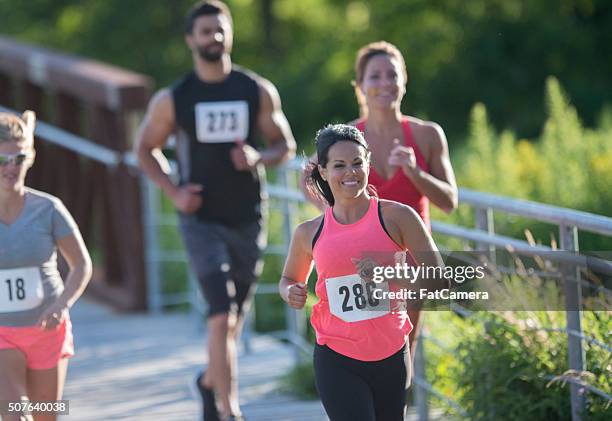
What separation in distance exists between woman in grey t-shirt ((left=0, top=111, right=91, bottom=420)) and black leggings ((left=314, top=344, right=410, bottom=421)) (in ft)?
3.31

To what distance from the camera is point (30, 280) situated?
4.66 metres

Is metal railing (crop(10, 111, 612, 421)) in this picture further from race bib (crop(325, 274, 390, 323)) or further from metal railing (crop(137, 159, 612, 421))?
race bib (crop(325, 274, 390, 323))

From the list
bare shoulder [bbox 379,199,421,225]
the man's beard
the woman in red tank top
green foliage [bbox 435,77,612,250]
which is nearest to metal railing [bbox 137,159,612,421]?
the woman in red tank top

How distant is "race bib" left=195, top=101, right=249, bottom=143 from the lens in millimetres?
6242

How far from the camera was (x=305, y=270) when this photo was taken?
4.26 m

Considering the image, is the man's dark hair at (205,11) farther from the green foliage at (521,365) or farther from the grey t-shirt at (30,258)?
the green foliage at (521,365)

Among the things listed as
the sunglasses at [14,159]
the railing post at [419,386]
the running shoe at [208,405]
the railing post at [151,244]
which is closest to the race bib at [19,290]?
the sunglasses at [14,159]

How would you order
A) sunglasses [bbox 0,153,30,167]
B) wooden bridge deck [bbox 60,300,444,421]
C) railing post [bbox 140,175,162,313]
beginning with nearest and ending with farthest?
1. sunglasses [bbox 0,153,30,167]
2. wooden bridge deck [bbox 60,300,444,421]
3. railing post [bbox 140,175,162,313]

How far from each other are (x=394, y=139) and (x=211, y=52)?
4.79ft

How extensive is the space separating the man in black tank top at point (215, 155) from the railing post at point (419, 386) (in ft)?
2.71

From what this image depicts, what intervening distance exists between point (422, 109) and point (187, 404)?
10.1 m

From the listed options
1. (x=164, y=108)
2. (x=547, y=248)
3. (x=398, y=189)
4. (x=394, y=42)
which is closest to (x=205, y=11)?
(x=164, y=108)

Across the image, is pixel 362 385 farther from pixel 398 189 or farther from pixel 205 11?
pixel 205 11

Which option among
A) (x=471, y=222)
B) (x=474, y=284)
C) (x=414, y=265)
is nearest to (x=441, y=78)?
(x=471, y=222)
